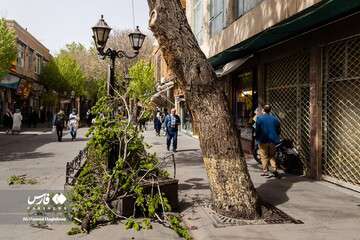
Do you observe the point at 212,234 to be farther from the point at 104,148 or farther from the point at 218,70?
the point at 218,70

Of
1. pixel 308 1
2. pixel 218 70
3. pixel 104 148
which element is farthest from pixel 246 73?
pixel 104 148

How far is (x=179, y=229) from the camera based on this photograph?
Answer: 5.70 meters

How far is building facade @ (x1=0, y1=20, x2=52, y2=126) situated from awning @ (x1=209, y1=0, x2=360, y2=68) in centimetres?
2576

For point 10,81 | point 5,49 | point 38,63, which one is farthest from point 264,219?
point 38,63

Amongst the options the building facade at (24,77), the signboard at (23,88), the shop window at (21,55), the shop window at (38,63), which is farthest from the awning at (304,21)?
the shop window at (38,63)

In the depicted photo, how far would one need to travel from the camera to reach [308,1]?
30.9 ft

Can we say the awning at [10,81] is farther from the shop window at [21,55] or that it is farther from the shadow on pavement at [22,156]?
the shadow on pavement at [22,156]

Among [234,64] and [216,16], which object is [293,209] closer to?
[234,64]

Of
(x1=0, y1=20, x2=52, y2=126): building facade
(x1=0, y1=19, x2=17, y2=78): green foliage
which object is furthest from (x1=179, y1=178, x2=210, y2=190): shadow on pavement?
(x1=0, y1=20, x2=52, y2=126): building facade

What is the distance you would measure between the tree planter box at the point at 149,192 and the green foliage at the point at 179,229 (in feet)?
2.46

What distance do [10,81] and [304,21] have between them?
99.1ft

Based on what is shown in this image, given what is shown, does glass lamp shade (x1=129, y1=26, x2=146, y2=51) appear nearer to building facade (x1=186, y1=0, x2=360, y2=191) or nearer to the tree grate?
building facade (x1=186, y1=0, x2=360, y2=191)

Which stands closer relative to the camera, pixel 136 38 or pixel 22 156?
pixel 136 38

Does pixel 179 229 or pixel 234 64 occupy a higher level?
pixel 234 64
